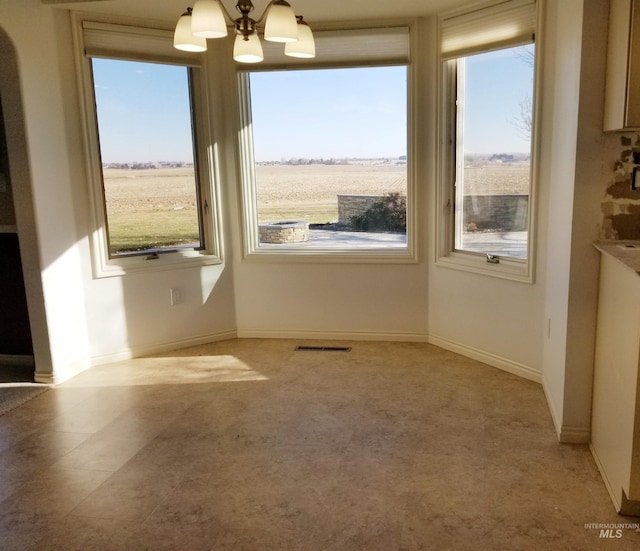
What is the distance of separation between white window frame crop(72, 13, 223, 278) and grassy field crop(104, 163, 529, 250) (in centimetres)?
11

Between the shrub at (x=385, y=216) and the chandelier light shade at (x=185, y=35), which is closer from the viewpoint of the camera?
the chandelier light shade at (x=185, y=35)

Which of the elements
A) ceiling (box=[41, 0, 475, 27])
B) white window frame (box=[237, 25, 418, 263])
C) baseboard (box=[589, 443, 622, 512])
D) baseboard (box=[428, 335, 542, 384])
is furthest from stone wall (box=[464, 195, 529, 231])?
baseboard (box=[589, 443, 622, 512])

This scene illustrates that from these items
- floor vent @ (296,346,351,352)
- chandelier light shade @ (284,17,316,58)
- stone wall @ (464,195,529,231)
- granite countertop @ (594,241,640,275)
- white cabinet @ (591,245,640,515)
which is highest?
chandelier light shade @ (284,17,316,58)

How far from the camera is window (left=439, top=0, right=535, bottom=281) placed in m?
3.48

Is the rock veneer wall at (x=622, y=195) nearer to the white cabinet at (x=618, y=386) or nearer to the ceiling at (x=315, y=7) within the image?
the white cabinet at (x=618, y=386)

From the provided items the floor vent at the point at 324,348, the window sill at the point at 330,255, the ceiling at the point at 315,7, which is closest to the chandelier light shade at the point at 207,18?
the ceiling at the point at 315,7

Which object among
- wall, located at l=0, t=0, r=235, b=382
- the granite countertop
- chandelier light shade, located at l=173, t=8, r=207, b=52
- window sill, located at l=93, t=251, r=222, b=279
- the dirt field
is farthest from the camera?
the dirt field

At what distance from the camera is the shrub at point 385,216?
4.36 meters

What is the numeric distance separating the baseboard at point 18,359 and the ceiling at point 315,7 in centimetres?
247

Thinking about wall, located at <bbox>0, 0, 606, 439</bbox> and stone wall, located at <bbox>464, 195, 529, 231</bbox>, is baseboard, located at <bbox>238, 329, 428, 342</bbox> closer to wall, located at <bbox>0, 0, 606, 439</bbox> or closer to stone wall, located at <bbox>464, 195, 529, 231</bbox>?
wall, located at <bbox>0, 0, 606, 439</bbox>

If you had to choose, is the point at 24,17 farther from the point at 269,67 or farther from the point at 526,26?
the point at 526,26

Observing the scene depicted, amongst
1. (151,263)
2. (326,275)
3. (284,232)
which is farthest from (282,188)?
(151,263)

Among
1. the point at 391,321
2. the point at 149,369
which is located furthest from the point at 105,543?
the point at 391,321

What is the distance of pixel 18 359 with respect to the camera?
165 inches
